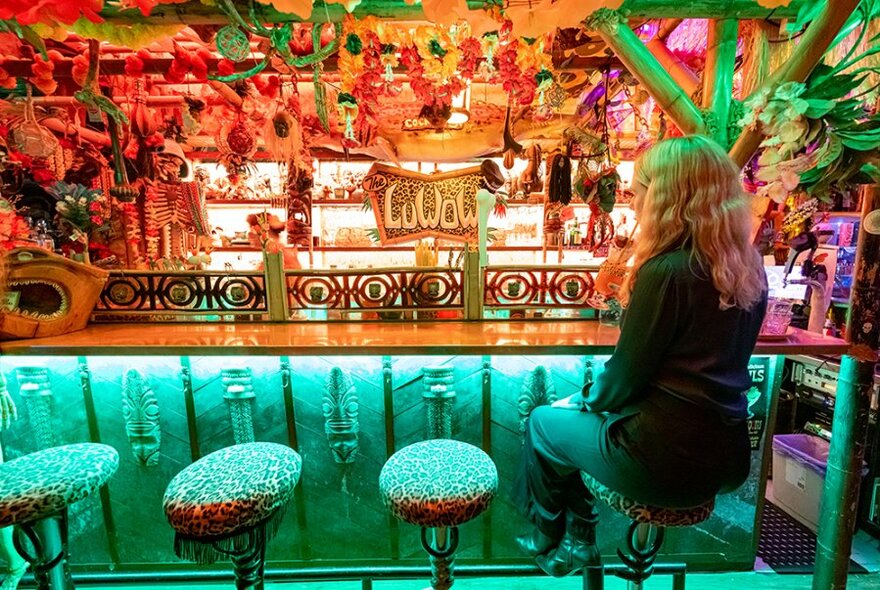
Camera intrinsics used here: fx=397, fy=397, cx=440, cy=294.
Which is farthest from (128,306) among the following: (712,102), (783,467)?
(783,467)

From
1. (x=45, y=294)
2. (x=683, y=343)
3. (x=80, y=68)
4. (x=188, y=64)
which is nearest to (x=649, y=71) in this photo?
(x=683, y=343)

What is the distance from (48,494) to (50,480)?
0.18 feet

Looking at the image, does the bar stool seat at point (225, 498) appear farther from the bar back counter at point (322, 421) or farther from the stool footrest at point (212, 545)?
the bar back counter at point (322, 421)

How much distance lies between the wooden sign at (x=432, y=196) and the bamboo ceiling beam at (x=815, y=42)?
1.26 m

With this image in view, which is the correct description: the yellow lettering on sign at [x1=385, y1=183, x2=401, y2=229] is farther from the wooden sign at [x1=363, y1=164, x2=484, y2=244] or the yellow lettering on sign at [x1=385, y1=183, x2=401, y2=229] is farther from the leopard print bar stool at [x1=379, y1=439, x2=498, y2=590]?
the leopard print bar stool at [x1=379, y1=439, x2=498, y2=590]

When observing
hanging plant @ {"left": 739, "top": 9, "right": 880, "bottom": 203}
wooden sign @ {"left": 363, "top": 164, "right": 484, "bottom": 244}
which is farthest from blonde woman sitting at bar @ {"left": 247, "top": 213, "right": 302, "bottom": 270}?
hanging plant @ {"left": 739, "top": 9, "right": 880, "bottom": 203}

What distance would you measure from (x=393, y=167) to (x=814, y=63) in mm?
1784

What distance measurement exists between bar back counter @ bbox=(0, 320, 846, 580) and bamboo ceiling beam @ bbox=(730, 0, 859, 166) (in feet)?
3.49

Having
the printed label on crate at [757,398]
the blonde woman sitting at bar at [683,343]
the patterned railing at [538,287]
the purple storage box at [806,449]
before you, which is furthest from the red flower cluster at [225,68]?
the purple storage box at [806,449]

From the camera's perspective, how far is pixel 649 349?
1067 mm

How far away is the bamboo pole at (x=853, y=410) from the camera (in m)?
1.67

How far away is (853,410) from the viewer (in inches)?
69.0

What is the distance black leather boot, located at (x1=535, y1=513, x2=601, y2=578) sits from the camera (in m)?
1.34

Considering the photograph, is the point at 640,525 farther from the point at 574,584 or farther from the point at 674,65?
the point at 674,65
